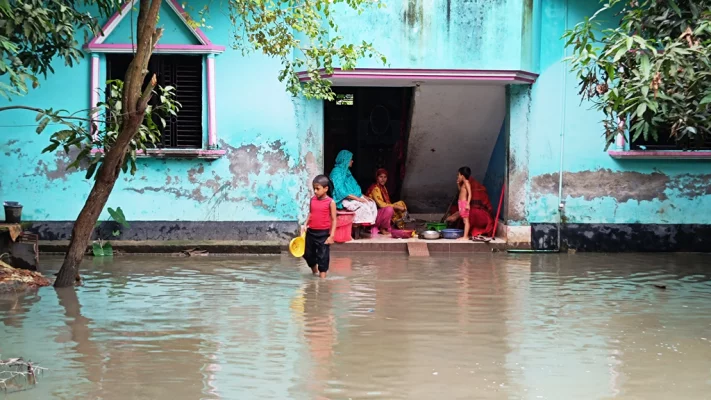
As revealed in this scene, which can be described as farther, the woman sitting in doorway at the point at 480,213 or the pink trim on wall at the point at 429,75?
the woman sitting in doorway at the point at 480,213

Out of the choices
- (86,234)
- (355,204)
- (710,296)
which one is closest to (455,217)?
(355,204)

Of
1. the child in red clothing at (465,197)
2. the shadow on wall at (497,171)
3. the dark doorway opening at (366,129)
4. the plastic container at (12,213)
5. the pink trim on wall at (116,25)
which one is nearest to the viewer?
the plastic container at (12,213)

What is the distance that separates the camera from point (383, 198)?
14484mm

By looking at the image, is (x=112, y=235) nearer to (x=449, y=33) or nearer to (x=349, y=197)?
(x=349, y=197)

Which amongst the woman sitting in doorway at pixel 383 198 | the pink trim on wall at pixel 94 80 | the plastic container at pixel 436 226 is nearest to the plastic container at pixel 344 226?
the woman sitting in doorway at pixel 383 198

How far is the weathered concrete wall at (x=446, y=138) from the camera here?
13531mm

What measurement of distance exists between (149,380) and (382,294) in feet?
12.6

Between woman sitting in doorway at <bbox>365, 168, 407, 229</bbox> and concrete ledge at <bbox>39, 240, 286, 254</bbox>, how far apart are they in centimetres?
215

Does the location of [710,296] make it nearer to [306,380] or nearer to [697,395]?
[697,395]

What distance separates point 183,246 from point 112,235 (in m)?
1.06

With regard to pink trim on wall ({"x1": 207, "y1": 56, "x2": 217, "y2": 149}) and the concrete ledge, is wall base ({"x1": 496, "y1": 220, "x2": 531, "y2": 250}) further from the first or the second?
pink trim on wall ({"x1": 207, "y1": 56, "x2": 217, "y2": 149})

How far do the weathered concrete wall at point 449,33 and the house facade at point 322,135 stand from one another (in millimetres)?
20

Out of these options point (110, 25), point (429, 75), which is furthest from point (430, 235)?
point (110, 25)

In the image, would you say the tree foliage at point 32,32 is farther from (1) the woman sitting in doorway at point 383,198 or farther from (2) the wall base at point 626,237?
(2) the wall base at point 626,237
